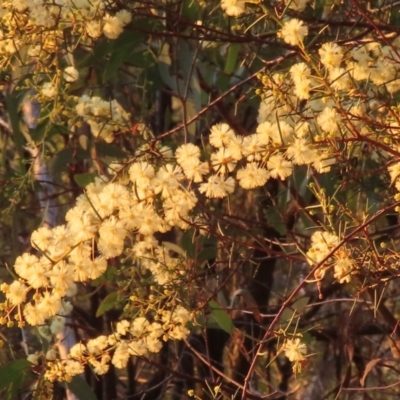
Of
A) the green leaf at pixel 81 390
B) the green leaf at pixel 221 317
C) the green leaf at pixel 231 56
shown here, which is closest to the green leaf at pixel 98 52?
the green leaf at pixel 231 56

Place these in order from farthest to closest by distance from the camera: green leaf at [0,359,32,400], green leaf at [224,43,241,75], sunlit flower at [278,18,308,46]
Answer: green leaf at [224,43,241,75]
green leaf at [0,359,32,400]
sunlit flower at [278,18,308,46]

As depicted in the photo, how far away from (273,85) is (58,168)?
3.23 ft

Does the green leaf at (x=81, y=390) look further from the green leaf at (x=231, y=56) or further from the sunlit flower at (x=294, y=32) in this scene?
the sunlit flower at (x=294, y=32)

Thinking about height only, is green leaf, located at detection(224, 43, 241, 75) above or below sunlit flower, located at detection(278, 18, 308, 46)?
below

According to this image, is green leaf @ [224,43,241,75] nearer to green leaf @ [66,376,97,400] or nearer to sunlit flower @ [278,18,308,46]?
sunlit flower @ [278,18,308,46]

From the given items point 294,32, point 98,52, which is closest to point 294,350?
point 294,32

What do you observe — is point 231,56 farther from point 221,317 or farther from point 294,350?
point 294,350

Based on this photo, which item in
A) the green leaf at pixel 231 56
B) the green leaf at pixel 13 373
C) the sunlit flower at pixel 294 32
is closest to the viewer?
the sunlit flower at pixel 294 32

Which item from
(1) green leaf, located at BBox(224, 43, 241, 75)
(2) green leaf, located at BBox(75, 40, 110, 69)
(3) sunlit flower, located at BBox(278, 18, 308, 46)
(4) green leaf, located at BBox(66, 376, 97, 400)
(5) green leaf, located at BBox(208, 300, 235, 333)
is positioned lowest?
→ (4) green leaf, located at BBox(66, 376, 97, 400)

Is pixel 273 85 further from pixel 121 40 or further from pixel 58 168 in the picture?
pixel 58 168

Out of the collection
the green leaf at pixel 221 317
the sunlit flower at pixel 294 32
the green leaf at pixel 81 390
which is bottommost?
the green leaf at pixel 81 390

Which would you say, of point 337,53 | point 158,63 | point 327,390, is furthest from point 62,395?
point 337,53

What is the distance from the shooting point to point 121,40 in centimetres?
191

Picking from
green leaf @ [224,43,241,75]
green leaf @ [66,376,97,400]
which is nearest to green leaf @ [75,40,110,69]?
green leaf @ [224,43,241,75]
